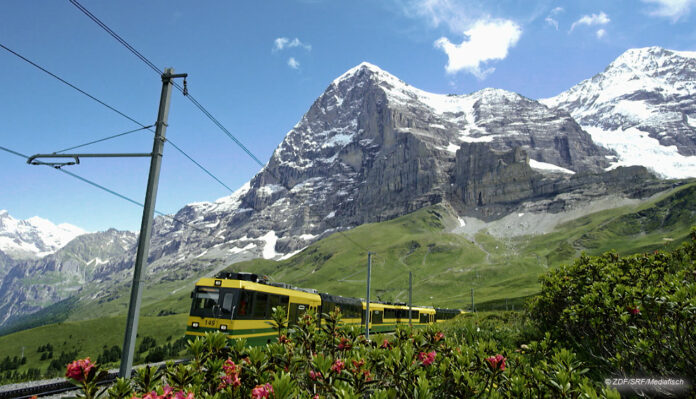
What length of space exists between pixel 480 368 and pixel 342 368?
2726 mm

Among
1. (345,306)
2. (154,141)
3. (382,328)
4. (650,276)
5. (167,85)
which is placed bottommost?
(382,328)

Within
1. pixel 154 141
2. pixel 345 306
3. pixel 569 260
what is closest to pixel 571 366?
pixel 154 141

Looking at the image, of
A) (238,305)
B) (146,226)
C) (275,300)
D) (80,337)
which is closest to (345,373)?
(146,226)

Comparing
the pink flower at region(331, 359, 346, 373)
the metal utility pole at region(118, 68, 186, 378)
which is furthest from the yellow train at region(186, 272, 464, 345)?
the pink flower at region(331, 359, 346, 373)

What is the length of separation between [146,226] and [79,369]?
7886 mm

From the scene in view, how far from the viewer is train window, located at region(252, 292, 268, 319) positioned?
24547 mm

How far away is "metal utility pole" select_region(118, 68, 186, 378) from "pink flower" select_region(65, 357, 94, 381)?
625 centimetres

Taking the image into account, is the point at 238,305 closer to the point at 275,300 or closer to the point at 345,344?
the point at 275,300

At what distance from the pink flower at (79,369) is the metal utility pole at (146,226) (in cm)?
625

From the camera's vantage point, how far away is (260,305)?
2512cm

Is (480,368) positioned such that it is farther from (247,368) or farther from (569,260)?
(569,260)

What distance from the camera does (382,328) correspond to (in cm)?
5178

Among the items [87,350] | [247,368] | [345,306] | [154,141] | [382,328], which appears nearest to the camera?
[247,368]

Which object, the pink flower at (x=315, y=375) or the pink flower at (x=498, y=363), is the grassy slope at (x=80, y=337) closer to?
the pink flower at (x=315, y=375)
